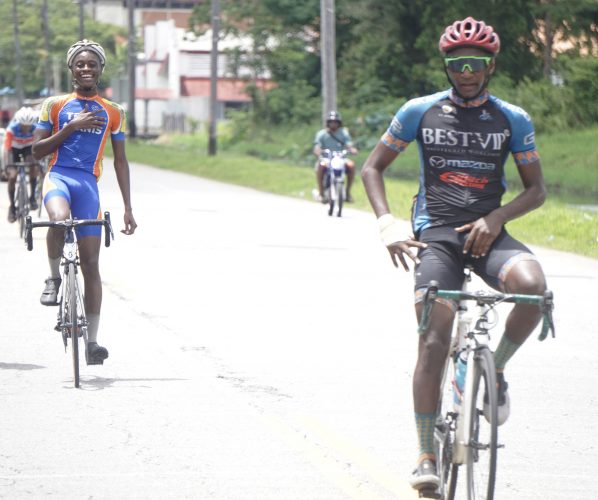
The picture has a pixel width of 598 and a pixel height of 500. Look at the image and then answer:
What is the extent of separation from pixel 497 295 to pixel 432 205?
960mm

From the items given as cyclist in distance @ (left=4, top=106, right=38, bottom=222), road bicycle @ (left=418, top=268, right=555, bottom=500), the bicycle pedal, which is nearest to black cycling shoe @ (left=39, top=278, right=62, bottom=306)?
road bicycle @ (left=418, top=268, right=555, bottom=500)

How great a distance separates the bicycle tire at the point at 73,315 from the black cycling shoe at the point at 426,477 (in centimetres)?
346

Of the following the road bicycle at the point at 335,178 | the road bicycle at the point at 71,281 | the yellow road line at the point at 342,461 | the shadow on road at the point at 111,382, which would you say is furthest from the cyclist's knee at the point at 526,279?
the road bicycle at the point at 335,178

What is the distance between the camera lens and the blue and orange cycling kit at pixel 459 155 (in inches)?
250

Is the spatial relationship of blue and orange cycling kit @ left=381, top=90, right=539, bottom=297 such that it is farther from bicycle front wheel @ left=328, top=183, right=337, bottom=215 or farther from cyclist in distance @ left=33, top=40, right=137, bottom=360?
bicycle front wheel @ left=328, top=183, right=337, bottom=215

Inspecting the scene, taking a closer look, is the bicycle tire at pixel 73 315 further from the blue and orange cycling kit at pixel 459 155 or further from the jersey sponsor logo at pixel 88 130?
the blue and orange cycling kit at pixel 459 155

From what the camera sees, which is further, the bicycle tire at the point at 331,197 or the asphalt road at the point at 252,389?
the bicycle tire at the point at 331,197

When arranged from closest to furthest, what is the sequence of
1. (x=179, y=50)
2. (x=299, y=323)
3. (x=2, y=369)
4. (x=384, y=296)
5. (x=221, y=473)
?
(x=221, y=473) < (x=2, y=369) < (x=299, y=323) < (x=384, y=296) < (x=179, y=50)

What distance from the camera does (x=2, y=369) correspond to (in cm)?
972

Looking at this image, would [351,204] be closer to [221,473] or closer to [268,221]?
[268,221]

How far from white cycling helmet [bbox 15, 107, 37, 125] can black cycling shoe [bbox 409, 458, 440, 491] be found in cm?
1443

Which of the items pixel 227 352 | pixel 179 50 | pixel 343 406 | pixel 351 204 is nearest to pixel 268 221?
pixel 351 204

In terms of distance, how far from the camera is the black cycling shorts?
241 inches

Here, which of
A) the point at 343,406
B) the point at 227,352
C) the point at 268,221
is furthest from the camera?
the point at 268,221
